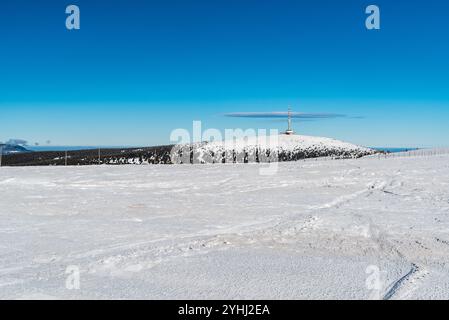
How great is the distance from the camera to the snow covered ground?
636cm

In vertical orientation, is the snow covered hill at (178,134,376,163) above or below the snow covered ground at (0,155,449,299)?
above

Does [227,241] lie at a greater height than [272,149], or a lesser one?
lesser

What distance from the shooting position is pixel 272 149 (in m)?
45.4

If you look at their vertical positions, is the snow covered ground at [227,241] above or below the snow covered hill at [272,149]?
below

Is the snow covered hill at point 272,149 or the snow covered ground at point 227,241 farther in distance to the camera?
the snow covered hill at point 272,149

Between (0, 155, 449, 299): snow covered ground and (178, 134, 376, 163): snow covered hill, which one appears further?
(178, 134, 376, 163): snow covered hill

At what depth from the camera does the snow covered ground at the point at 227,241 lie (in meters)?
6.36

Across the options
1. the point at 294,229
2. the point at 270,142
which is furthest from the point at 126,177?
the point at 270,142

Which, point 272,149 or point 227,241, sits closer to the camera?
point 227,241

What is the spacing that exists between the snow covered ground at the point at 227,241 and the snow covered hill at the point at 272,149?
20989 millimetres

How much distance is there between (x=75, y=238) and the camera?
30.7ft

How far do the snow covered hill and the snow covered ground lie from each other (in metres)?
21.0

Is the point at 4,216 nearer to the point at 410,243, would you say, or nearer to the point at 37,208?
the point at 37,208

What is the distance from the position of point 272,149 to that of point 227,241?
36653 mm
